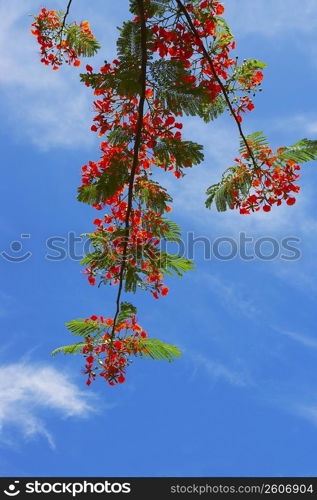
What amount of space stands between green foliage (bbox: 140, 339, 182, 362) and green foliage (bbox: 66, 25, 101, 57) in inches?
169

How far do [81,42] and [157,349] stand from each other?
14.9 ft

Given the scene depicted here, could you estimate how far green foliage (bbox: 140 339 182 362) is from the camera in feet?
19.4

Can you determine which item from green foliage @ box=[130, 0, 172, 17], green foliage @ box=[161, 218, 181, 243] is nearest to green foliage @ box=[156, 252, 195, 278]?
green foliage @ box=[161, 218, 181, 243]

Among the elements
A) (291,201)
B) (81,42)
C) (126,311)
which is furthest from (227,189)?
(81,42)

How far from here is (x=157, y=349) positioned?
5957mm

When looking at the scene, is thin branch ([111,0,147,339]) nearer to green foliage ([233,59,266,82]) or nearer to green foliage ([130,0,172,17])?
green foliage ([130,0,172,17])

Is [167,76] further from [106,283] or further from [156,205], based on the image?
[106,283]

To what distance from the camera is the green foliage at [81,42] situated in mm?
7277

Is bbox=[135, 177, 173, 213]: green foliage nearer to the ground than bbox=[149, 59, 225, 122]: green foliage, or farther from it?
nearer to the ground

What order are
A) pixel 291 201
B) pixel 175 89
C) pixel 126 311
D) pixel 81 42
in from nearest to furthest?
pixel 175 89
pixel 291 201
pixel 126 311
pixel 81 42

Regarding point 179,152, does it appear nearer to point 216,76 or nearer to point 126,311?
point 216,76

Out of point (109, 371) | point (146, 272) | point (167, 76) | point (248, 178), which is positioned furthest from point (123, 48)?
point (109, 371)

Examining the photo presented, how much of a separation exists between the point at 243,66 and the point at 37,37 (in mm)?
3170

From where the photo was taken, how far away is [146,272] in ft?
18.6
